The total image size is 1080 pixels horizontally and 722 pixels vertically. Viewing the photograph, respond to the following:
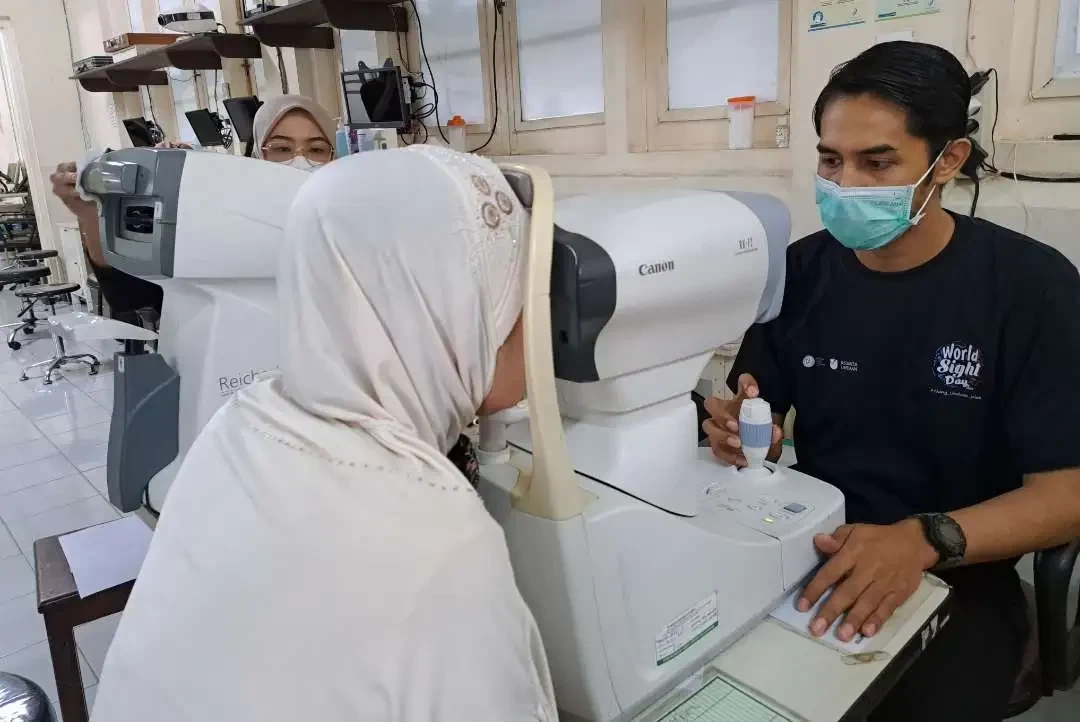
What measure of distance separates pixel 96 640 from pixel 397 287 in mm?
2222

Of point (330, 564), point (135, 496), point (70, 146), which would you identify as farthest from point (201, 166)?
point (70, 146)

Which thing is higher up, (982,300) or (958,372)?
(982,300)

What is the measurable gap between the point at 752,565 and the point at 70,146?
830 cm

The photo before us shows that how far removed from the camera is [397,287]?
65cm

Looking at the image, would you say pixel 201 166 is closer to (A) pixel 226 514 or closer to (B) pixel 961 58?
(A) pixel 226 514

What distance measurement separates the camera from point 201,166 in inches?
45.1

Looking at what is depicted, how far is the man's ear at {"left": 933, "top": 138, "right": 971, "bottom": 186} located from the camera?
1.24 metres

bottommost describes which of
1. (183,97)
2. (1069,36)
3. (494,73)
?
(1069,36)

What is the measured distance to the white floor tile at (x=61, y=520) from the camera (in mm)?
2938

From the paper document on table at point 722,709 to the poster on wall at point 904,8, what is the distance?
1.51m

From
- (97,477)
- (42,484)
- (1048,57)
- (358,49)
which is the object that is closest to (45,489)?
(42,484)

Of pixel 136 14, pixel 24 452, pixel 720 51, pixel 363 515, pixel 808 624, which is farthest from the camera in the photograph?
pixel 136 14

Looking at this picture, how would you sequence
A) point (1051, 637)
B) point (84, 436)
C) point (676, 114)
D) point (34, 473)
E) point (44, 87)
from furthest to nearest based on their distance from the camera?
point (44, 87)
point (84, 436)
point (34, 473)
point (676, 114)
point (1051, 637)

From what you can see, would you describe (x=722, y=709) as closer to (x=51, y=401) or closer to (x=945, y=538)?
(x=945, y=538)
